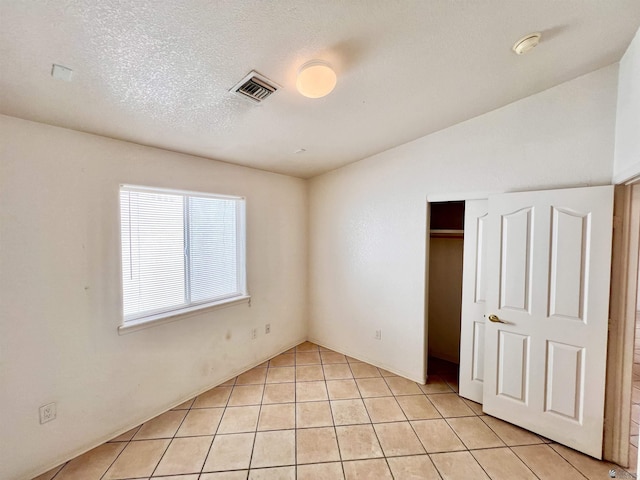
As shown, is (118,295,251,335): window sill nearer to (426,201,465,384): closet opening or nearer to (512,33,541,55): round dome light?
(426,201,465,384): closet opening

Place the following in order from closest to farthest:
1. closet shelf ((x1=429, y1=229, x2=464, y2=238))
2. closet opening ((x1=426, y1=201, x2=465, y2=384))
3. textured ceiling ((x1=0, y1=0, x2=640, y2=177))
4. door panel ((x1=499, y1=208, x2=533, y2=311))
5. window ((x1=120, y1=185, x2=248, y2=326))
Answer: textured ceiling ((x1=0, y1=0, x2=640, y2=177)) < door panel ((x1=499, y1=208, x2=533, y2=311)) < window ((x1=120, y1=185, x2=248, y2=326)) < closet shelf ((x1=429, y1=229, x2=464, y2=238)) < closet opening ((x1=426, y1=201, x2=465, y2=384))

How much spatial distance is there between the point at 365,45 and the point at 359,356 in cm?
317

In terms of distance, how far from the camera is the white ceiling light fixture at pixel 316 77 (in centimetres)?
142

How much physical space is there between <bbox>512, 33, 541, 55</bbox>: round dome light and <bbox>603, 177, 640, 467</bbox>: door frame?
3.79 ft

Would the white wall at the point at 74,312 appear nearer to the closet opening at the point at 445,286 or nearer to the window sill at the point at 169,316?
the window sill at the point at 169,316

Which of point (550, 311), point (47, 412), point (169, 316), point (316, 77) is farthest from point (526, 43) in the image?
point (47, 412)

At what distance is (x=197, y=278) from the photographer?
2666 mm

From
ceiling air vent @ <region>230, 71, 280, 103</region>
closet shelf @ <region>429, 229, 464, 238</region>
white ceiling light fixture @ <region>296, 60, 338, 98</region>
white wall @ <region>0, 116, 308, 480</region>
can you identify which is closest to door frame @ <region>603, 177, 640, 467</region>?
closet shelf @ <region>429, 229, 464, 238</region>

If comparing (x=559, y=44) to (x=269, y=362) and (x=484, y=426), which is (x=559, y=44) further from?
(x=269, y=362)

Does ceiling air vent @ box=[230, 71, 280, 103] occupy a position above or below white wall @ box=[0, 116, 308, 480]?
above

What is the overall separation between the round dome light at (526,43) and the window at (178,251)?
259 cm

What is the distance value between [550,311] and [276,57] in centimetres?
257

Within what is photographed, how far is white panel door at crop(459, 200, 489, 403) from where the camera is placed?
242cm

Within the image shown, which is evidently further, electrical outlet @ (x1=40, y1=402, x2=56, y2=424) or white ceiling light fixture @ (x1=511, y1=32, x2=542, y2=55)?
electrical outlet @ (x1=40, y1=402, x2=56, y2=424)
